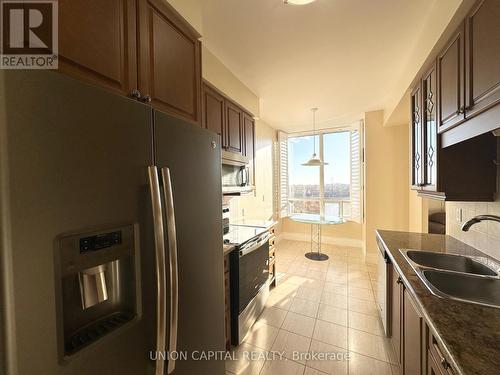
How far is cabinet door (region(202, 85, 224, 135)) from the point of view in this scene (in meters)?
1.84

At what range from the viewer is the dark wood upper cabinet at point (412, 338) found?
1.07 metres

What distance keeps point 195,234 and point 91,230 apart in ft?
1.51

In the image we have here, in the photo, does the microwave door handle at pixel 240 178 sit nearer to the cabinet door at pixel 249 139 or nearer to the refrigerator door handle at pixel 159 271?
the cabinet door at pixel 249 139

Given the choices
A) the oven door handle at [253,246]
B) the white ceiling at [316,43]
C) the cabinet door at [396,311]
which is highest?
the white ceiling at [316,43]

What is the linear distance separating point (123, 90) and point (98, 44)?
166 mm

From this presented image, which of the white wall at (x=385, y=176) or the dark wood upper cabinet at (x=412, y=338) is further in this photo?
the white wall at (x=385, y=176)

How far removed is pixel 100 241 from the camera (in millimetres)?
649

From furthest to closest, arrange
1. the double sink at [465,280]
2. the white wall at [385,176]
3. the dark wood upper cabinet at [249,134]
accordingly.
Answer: the white wall at [385,176]
the dark wood upper cabinet at [249,134]
the double sink at [465,280]

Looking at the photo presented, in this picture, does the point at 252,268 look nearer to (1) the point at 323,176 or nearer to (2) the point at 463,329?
(2) the point at 463,329

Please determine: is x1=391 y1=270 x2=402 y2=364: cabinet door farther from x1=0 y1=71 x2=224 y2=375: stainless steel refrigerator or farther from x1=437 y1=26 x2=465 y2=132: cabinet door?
x1=0 y1=71 x2=224 y2=375: stainless steel refrigerator

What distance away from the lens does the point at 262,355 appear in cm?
183

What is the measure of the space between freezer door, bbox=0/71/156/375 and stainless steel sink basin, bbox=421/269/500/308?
145cm

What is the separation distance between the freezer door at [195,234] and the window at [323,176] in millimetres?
3758

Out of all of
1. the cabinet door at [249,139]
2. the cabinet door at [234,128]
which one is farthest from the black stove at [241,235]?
the cabinet door at [234,128]
